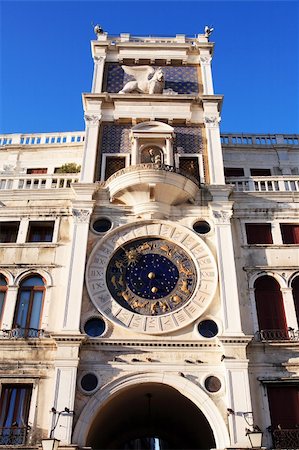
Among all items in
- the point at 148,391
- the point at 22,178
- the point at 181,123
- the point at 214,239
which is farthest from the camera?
the point at 181,123

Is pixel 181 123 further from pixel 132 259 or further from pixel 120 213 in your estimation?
pixel 132 259

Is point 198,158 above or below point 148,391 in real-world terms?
above

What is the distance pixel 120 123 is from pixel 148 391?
11940mm

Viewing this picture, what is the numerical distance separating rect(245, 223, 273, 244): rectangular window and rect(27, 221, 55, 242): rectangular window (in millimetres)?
7915

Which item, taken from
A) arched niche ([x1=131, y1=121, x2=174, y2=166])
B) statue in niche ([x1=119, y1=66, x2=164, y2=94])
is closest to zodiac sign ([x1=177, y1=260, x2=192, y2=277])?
arched niche ([x1=131, y1=121, x2=174, y2=166])

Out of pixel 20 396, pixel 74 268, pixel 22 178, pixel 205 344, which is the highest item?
pixel 22 178

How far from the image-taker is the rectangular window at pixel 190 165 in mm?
21634

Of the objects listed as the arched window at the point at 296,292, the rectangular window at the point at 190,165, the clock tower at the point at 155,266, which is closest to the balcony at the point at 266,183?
the clock tower at the point at 155,266

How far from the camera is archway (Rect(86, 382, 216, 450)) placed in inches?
693

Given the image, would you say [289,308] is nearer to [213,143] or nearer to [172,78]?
[213,143]

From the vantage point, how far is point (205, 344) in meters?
17.0

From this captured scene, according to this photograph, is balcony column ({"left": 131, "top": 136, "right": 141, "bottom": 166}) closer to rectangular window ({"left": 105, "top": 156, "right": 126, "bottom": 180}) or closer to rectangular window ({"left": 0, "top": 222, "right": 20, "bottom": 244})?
rectangular window ({"left": 105, "top": 156, "right": 126, "bottom": 180})

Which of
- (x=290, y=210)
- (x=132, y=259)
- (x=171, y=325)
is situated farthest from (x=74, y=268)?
(x=290, y=210)

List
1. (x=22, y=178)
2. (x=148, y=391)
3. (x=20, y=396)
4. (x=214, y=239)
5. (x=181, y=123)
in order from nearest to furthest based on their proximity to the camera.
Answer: (x=20, y=396) → (x=148, y=391) → (x=214, y=239) → (x=22, y=178) → (x=181, y=123)
